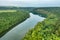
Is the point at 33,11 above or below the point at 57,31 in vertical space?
below

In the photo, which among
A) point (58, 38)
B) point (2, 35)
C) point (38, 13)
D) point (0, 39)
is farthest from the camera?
point (38, 13)

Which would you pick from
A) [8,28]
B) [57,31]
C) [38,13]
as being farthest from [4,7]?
[57,31]

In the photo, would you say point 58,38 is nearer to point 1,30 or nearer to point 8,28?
point 1,30

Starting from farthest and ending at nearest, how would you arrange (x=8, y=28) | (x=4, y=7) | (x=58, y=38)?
1. (x=4, y=7)
2. (x=8, y=28)
3. (x=58, y=38)

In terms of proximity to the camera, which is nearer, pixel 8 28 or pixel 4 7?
pixel 8 28

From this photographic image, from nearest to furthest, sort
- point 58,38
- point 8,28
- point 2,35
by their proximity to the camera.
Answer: point 58,38 < point 2,35 < point 8,28

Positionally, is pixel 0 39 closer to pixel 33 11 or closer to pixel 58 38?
pixel 58 38

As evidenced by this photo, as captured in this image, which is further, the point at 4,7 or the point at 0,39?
the point at 4,7

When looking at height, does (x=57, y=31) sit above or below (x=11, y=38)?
above

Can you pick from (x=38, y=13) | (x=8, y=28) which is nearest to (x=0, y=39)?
(x=8, y=28)
